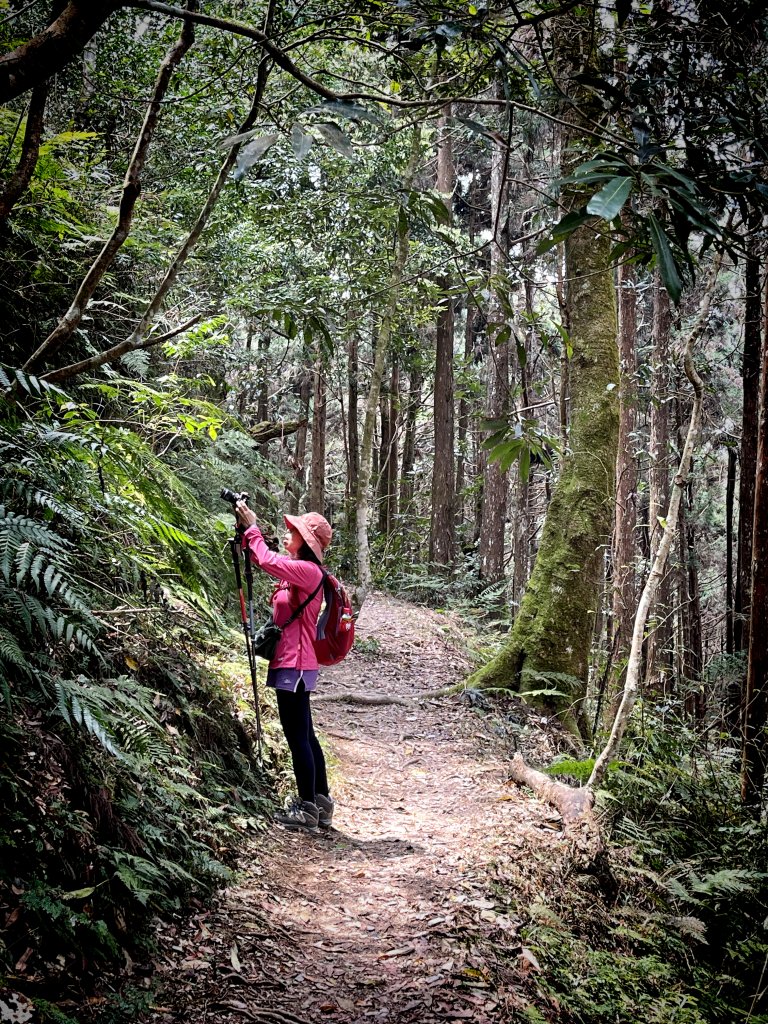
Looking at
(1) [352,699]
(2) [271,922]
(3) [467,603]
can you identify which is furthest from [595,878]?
(3) [467,603]

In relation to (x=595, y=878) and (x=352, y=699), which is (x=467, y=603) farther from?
(x=595, y=878)

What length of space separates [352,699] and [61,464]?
21.9 feet

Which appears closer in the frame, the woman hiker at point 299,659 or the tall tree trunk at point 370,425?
the woman hiker at point 299,659

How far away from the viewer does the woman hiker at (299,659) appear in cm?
501

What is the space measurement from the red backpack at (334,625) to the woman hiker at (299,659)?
11 cm

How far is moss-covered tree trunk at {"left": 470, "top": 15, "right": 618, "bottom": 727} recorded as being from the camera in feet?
27.4

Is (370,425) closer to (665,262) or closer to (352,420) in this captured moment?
(352,420)

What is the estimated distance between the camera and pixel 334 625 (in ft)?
17.5

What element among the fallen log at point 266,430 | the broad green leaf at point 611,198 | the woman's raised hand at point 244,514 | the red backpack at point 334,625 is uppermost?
the fallen log at point 266,430

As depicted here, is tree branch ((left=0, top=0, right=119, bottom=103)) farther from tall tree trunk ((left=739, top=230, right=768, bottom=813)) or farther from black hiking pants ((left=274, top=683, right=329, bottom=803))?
tall tree trunk ((left=739, top=230, right=768, bottom=813))

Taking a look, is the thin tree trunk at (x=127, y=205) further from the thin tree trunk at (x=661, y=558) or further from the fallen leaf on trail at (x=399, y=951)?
the thin tree trunk at (x=661, y=558)

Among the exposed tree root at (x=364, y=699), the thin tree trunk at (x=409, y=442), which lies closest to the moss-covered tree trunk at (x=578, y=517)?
the exposed tree root at (x=364, y=699)

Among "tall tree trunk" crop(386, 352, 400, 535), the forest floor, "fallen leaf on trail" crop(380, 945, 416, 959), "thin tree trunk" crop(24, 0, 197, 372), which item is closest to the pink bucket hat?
the forest floor

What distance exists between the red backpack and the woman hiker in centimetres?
11
